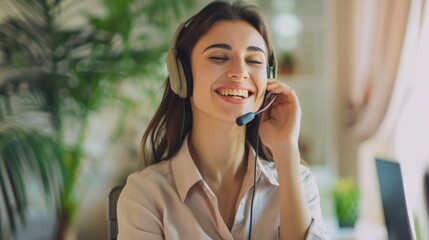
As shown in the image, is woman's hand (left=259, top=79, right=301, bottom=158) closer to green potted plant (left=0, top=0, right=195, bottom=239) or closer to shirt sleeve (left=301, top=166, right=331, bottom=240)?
shirt sleeve (left=301, top=166, right=331, bottom=240)

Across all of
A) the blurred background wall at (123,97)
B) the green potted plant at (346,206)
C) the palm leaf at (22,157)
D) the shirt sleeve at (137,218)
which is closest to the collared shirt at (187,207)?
the shirt sleeve at (137,218)

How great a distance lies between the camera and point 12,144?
155 cm

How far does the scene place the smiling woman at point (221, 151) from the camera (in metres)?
1.04

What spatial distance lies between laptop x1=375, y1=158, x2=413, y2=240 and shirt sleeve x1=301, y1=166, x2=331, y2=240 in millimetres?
151

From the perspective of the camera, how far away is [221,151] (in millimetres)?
1148

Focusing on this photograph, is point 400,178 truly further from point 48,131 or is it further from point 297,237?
point 48,131

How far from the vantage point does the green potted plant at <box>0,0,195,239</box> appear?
170 centimetres

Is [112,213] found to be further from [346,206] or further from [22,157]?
[346,206]

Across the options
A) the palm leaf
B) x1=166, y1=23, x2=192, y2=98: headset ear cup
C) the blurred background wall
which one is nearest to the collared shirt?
x1=166, y1=23, x2=192, y2=98: headset ear cup

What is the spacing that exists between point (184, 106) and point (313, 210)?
39 cm

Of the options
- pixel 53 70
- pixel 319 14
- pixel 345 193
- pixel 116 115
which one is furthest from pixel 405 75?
pixel 116 115

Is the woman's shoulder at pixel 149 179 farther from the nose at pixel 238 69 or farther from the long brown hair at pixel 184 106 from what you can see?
the nose at pixel 238 69

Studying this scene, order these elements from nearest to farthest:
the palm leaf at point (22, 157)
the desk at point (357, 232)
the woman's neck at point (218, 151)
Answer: the woman's neck at point (218, 151) < the palm leaf at point (22, 157) < the desk at point (357, 232)

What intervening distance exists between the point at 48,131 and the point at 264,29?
1.13 meters
